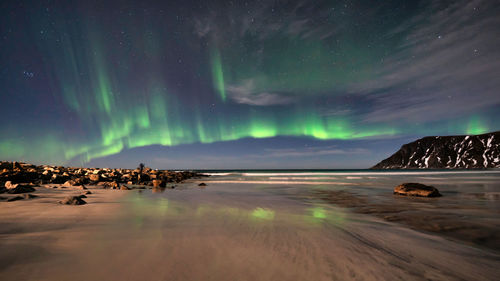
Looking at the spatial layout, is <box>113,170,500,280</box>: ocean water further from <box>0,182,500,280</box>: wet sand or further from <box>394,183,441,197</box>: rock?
<box>394,183,441,197</box>: rock

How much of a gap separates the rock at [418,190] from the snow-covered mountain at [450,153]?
17147cm

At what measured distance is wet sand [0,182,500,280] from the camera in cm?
221

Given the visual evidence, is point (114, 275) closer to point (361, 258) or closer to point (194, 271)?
point (194, 271)

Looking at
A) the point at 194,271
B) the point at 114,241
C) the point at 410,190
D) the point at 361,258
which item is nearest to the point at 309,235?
the point at 361,258

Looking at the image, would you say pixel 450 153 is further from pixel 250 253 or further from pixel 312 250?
pixel 250 253

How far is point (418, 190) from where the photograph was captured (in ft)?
31.6

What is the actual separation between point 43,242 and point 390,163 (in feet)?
711

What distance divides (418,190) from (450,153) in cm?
19071

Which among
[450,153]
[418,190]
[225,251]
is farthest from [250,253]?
[450,153]

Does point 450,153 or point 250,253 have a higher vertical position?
point 250,253

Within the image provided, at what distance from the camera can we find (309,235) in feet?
12.3

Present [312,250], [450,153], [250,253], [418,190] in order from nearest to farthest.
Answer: [250,253], [312,250], [418,190], [450,153]

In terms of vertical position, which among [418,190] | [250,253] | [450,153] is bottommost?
[450,153]

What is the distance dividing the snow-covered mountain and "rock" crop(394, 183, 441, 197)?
6751 inches
